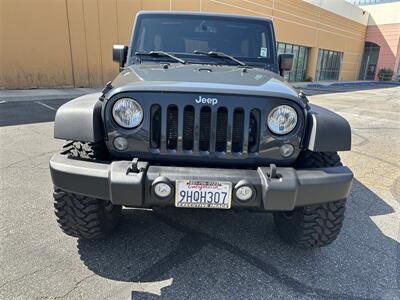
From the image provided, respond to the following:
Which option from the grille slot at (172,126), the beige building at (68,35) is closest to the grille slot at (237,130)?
the grille slot at (172,126)

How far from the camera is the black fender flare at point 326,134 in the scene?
2133 millimetres

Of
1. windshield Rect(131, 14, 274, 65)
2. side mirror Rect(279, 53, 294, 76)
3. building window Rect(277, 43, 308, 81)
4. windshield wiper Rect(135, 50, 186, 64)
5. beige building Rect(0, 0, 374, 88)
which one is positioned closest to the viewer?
windshield wiper Rect(135, 50, 186, 64)

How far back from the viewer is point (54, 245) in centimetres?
262

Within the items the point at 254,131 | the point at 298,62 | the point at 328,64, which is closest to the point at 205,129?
the point at 254,131

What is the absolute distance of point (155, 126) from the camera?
215cm

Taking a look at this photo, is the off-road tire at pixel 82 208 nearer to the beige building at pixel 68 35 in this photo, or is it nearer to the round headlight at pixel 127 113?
the round headlight at pixel 127 113

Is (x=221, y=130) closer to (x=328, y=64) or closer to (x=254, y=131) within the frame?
(x=254, y=131)

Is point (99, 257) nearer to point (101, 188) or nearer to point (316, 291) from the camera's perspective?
point (101, 188)

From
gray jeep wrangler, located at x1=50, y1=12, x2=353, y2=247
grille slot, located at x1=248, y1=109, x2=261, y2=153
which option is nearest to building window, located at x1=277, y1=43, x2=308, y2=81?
gray jeep wrangler, located at x1=50, y1=12, x2=353, y2=247

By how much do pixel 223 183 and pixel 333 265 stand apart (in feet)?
4.33

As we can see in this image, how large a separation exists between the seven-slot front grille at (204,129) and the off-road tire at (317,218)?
485 mm

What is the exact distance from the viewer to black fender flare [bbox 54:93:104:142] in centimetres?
210

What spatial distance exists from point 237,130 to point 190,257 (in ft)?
3.64

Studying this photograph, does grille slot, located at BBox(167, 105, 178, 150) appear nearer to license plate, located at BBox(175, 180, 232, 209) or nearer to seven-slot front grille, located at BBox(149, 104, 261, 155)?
seven-slot front grille, located at BBox(149, 104, 261, 155)
